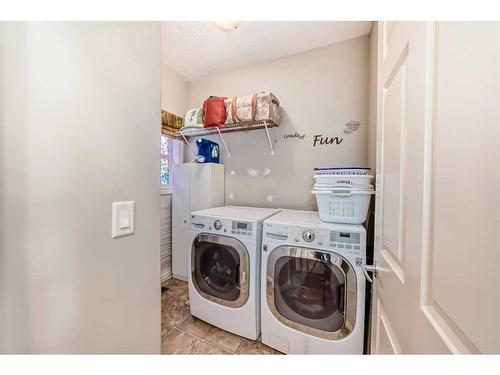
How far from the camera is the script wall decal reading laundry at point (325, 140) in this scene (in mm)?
1873

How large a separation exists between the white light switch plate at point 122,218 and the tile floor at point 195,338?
1237 mm

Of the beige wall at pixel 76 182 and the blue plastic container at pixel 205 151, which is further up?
the blue plastic container at pixel 205 151

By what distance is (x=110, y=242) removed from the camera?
1.95ft

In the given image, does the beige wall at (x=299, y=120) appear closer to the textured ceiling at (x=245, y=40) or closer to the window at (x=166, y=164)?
the textured ceiling at (x=245, y=40)

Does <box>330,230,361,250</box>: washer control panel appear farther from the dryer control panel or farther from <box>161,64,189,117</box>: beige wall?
<box>161,64,189,117</box>: beige wall

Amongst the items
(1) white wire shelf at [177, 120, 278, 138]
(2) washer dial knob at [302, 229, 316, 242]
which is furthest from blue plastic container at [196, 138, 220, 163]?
(2) washer dial knob at [302, 229, 316, 242]

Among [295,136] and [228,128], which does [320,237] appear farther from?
[228,128]

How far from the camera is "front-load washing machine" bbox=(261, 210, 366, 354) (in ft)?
3.75

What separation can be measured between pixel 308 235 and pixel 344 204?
370mm

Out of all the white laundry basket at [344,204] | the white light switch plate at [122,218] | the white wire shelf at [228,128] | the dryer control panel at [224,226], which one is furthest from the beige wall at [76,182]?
the white wire shelf at [228,128]

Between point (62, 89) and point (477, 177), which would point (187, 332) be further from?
point (477, 177)

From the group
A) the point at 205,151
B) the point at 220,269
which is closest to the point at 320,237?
the point at 220,269

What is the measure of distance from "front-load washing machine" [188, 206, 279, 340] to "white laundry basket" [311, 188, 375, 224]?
1.61 ft
